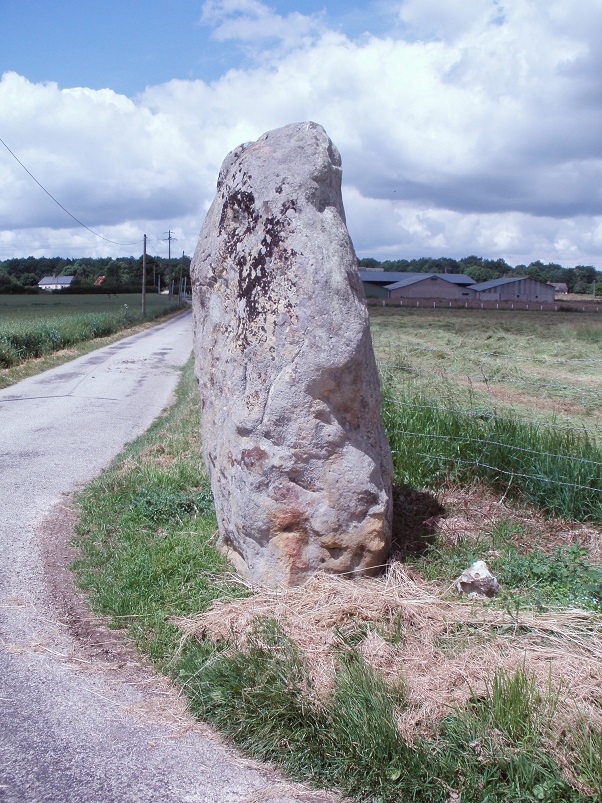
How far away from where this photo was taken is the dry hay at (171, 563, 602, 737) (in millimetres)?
3303

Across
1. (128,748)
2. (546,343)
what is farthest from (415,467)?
(546,343)

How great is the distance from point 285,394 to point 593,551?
2.40 meters

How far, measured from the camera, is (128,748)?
3240 millimetres

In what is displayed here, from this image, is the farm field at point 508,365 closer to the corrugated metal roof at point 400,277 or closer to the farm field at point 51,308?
the farm field at point 51,308

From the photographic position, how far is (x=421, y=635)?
3857mm

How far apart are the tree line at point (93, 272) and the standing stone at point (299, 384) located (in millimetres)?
87375

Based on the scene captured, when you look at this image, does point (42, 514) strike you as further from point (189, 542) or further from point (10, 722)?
point (10, 722)

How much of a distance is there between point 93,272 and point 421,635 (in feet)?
350

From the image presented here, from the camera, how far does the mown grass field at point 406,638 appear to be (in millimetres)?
2947

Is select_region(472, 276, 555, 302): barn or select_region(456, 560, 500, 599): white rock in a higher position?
select_region(472, 276, 555, 302): barn

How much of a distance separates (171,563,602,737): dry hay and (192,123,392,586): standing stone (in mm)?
290

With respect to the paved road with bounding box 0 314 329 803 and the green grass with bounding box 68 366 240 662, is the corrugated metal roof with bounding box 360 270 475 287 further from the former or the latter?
the paved road with bounding box 0 314 329 803

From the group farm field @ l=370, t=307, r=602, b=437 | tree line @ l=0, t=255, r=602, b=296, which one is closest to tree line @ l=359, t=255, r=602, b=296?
tree line @ l=0, t=255, r=602, b=296

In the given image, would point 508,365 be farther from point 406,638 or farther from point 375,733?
point 375,733
